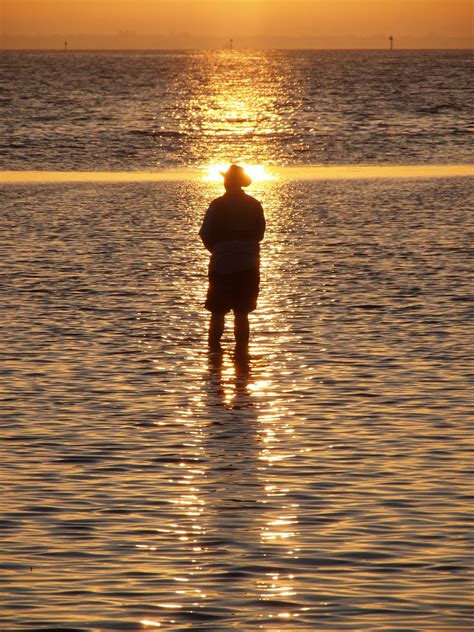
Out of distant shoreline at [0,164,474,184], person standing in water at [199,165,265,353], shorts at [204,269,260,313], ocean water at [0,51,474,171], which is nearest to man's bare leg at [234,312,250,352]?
person standing in water at [199,165,265,353]

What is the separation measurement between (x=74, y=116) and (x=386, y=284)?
48562 millimetres

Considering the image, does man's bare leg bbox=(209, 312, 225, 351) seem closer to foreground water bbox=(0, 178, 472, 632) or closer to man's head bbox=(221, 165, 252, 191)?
foreground water bbox=(0, 178, 472, 632)

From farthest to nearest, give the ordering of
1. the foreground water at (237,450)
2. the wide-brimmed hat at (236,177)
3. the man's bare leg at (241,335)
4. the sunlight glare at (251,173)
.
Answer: the sunlight glare at (251,173) → the man's bare leg at (241,335) → the wide-brimmed hat at (236,177) → the foreground water at (237,450)

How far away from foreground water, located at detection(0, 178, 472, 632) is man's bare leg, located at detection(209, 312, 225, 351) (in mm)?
145

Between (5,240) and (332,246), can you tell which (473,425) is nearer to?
(332,246)

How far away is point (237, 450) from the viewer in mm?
9656

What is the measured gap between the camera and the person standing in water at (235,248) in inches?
512

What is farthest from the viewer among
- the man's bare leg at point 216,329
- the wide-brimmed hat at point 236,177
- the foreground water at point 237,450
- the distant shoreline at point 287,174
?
the distant shoreline at point 287,174

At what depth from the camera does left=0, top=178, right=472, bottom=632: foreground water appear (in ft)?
22.5

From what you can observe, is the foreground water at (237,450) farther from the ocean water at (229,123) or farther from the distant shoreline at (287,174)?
the ocean water at (229,123)

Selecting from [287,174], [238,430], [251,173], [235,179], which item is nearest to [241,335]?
[235,179]

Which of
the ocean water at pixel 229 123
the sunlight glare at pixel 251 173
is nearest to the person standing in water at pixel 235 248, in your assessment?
the sunlight glare at pixel 251 173

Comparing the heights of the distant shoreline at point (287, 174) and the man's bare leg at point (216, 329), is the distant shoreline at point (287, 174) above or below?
below

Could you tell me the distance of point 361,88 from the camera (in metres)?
94.5
